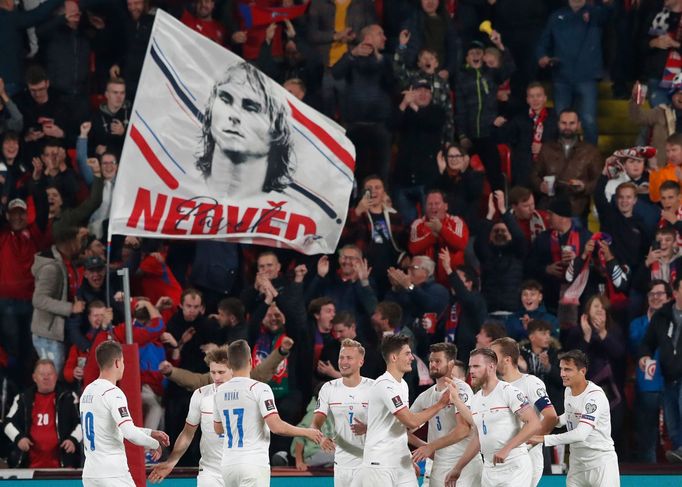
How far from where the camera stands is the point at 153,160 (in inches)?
802

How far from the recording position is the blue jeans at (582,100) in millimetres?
24047

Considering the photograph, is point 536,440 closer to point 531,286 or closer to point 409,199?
point 531,286

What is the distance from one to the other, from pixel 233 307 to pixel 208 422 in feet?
10.4

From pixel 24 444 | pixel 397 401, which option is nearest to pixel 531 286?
pixel 397 401

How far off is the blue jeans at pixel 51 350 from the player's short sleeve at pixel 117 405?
5156mm

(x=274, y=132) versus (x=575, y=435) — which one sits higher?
(x=274, y=132)

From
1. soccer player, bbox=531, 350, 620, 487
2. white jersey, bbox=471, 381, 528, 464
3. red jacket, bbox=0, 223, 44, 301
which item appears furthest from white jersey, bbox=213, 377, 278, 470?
red jacket, bbox=0, 223, 44, 301

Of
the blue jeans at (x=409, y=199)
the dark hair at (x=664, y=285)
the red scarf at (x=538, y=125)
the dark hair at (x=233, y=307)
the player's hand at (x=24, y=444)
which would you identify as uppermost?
the red scarf at (x=538, y=125)

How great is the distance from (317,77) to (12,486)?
808cm

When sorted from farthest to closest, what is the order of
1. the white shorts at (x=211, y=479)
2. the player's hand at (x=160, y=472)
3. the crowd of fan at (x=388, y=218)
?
the crowd of fan at (x=388, y=218)
the white shorts at (x=211, y=479)
the player's hand at (x=160, y=472)

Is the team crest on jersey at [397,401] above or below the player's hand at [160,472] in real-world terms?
above

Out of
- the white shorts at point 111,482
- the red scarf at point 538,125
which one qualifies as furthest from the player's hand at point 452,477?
the red scarf at point 538,125

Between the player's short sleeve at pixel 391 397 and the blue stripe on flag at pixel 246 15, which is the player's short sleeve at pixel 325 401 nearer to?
the player's short sleeve at pixel 391 397

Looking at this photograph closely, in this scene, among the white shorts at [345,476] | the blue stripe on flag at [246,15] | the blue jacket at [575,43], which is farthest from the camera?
the blue stripe on flag at [246,15]
